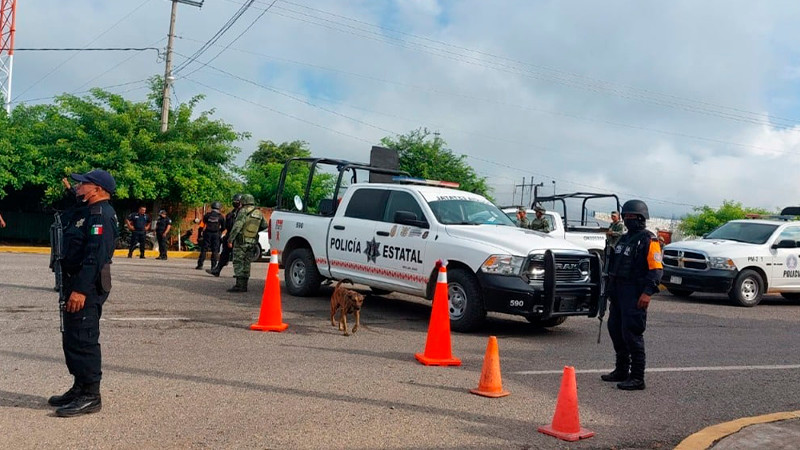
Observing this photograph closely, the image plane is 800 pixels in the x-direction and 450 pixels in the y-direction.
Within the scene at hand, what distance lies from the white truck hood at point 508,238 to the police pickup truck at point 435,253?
1 cm

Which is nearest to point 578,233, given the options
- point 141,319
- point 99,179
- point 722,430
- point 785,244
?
point 785,244

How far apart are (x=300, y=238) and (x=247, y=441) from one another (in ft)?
25.3

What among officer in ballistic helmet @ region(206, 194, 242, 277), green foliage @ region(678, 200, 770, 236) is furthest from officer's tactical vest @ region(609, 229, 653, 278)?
green foliage @ region(678, 200, 770, 236)

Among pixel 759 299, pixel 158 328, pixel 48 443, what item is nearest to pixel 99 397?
pixel 48 443

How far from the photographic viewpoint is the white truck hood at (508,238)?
31.3 feet

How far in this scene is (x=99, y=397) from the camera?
219 inches

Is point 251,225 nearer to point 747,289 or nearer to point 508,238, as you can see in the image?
point 508,238

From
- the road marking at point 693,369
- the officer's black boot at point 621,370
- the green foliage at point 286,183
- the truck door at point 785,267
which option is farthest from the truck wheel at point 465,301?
the green foliage at point 286,183

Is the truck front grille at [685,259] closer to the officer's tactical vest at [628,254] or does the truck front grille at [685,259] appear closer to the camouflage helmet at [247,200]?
the camouflage helmet at [247,200]

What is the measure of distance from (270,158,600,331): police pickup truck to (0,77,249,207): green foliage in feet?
44.9

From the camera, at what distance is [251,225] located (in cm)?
1284

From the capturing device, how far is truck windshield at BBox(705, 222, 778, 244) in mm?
16094

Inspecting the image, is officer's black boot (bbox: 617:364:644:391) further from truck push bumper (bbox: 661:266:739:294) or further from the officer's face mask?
truck push bumper (bbox: 661:266:739:294)

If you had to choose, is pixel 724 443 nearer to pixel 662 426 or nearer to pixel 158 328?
pixel 662 426
